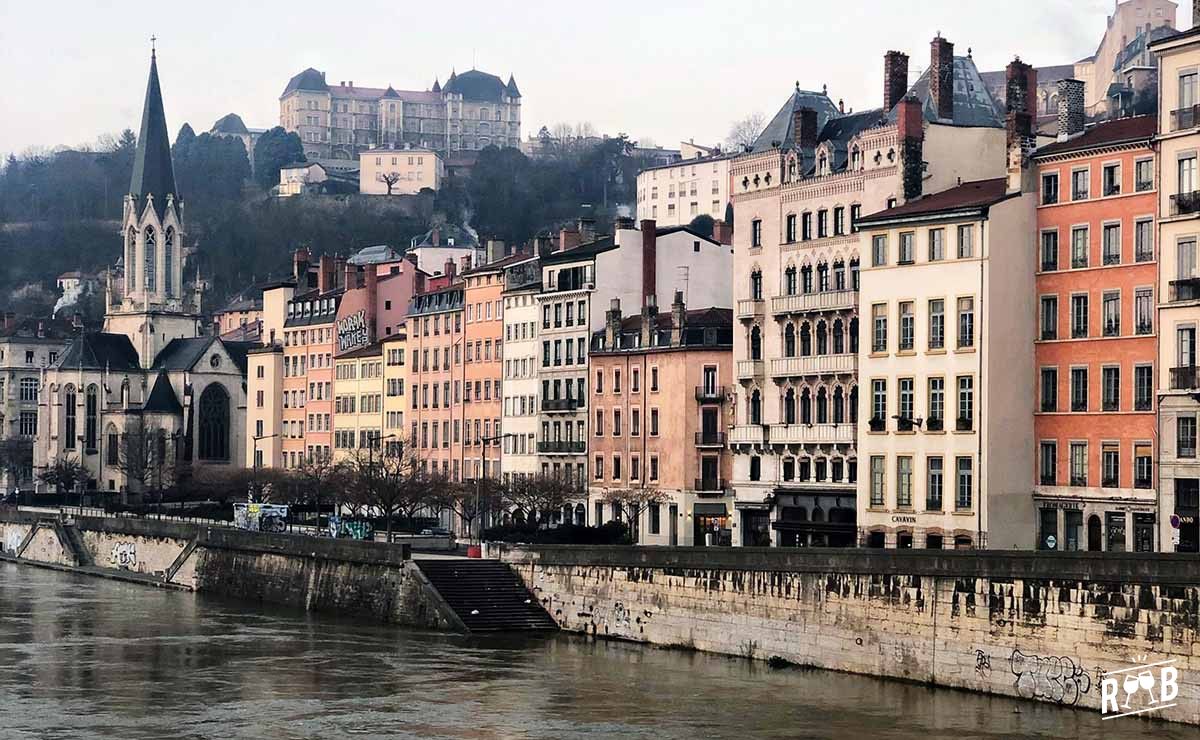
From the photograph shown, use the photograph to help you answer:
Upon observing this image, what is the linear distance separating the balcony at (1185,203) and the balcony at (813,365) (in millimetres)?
16116

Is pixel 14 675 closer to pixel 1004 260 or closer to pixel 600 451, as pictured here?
pixel 1004 260

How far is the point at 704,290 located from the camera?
9812cm

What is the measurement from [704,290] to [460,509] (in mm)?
15494

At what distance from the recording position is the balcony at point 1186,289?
61938 millimetres

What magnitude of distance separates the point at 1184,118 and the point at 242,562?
4248 centimetres

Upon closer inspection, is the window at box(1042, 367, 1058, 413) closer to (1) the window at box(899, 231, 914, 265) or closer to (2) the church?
(1) the window at box(899, 231, 914, 265)

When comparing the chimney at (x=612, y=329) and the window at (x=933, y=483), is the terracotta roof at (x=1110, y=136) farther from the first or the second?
the chimney at (x=612, y=329)

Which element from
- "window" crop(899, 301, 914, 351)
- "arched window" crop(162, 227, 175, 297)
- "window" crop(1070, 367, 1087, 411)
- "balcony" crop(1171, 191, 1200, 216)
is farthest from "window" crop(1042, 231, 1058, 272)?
"arched window" crop(162, 227, 175, 297)

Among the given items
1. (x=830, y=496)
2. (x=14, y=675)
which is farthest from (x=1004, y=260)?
(x=14, y=675)

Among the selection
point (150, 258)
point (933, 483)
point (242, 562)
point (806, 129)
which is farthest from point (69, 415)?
point (933, 483)

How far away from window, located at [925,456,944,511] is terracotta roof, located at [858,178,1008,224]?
7.71 meters

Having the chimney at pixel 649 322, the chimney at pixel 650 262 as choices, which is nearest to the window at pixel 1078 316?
the chimney at pixel 649 322

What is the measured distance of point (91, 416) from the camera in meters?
164

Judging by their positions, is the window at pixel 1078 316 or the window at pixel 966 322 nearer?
the window at pixel 1078 316
